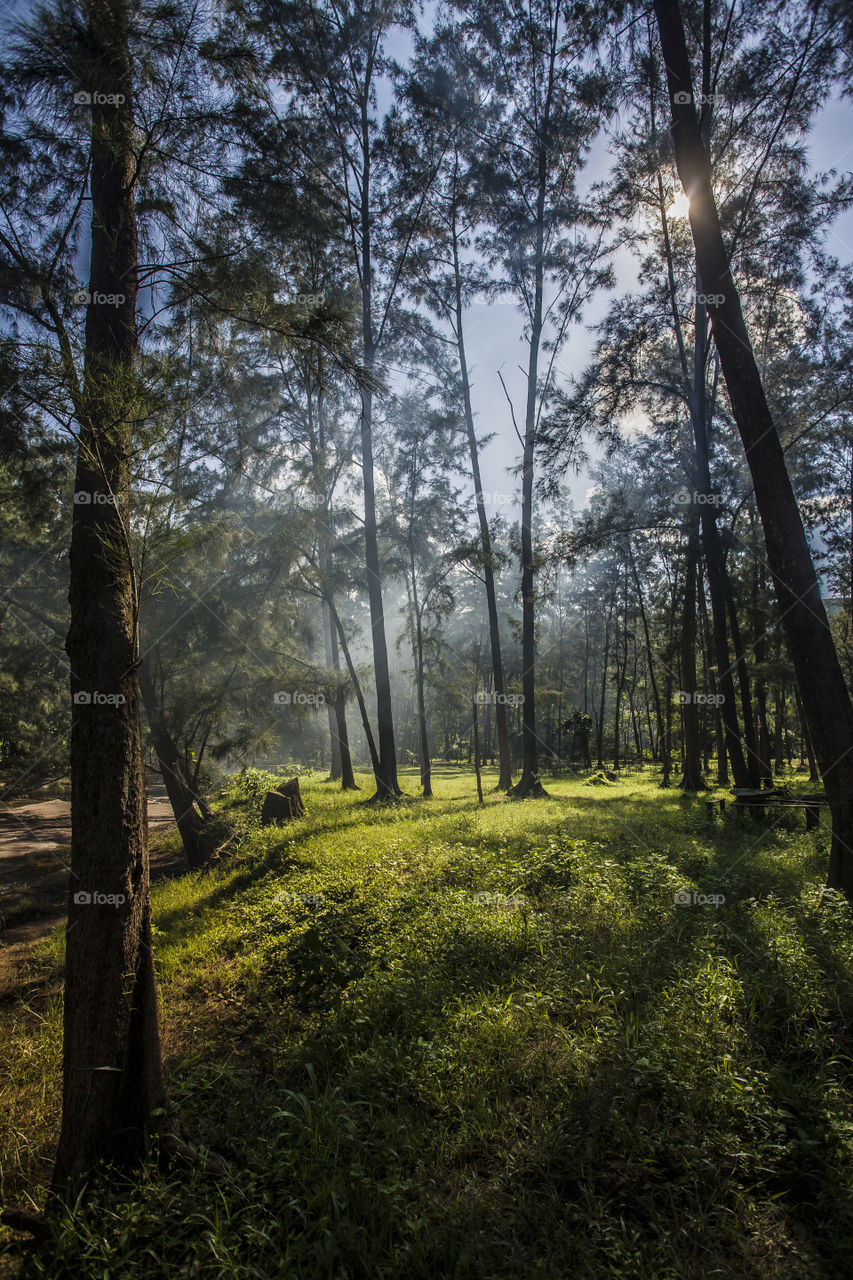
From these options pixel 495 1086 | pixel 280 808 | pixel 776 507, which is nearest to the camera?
pixel 495 1086

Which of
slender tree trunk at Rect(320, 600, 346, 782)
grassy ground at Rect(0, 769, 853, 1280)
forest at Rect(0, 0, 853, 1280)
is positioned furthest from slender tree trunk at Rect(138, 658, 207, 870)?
slender tree trunk at Rect(320, 600, 346, 782)

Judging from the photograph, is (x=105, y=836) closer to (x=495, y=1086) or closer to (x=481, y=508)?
(x=495, y=1086)

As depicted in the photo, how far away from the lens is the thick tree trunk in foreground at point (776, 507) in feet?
17.2

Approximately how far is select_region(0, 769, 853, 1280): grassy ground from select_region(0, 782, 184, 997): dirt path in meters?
1.51

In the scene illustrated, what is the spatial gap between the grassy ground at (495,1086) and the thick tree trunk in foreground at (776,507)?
4.15ft

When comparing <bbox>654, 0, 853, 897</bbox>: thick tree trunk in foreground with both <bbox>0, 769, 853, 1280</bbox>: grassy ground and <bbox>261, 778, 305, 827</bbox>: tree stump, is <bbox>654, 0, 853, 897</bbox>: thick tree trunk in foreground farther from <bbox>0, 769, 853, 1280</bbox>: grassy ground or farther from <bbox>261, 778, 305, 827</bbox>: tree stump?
<bbox>261, 778, 305, 827</bbox>: tree stump

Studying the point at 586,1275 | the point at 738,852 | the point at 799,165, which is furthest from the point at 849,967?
the point at 799,165

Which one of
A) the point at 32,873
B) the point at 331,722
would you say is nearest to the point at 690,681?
the point at 331,722

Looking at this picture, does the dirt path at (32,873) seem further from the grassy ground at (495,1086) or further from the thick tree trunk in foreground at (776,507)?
the thick tree trunk in foreground at (776,507)

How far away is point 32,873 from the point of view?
11.0 meters

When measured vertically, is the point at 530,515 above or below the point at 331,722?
above

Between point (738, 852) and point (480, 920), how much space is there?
4634 mm

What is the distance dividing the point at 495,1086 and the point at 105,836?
2.54 m

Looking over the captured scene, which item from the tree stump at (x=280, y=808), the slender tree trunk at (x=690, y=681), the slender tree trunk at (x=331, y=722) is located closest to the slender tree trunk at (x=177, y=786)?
the tree stump at (x=280, y=808)
